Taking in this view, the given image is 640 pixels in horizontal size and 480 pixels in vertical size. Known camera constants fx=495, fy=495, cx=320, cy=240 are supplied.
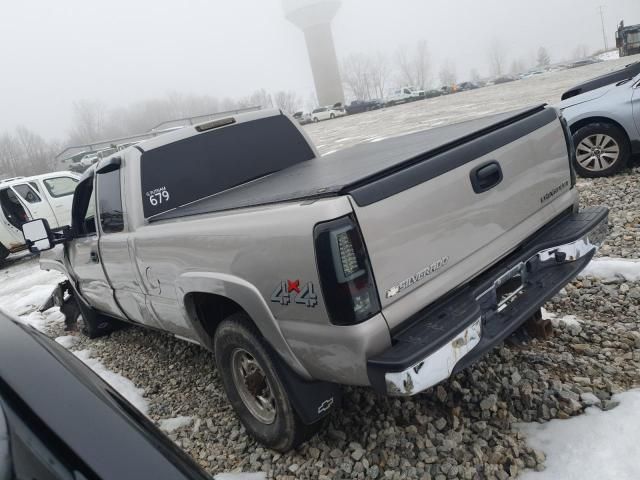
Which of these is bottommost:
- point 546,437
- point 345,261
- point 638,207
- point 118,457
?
point 546,437

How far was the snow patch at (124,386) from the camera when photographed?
3939 mm

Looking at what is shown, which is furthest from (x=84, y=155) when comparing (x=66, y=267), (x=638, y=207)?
(x=638, y=207)

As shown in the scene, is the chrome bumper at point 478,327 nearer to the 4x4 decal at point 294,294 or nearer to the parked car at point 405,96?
the 4x4 decal at point 294,294

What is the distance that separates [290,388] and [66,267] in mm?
3677

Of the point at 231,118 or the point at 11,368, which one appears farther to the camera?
the point at 231,118

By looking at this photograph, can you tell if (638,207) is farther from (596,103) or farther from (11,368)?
(11,368)

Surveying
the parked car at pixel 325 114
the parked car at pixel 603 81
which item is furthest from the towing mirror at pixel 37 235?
the parked car at pixel 325 114

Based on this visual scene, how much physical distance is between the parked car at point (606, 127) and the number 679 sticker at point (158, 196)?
5.52 m

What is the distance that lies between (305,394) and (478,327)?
95cm

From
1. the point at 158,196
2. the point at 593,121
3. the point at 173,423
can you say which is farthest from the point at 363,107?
the point at 173,423

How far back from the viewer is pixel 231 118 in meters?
4.22

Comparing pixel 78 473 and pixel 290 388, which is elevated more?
pixel 78 473

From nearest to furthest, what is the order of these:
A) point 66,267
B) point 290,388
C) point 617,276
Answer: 1. point 290,388
2. point 617,276
3. point 66,267

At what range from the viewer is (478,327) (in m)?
2.36
